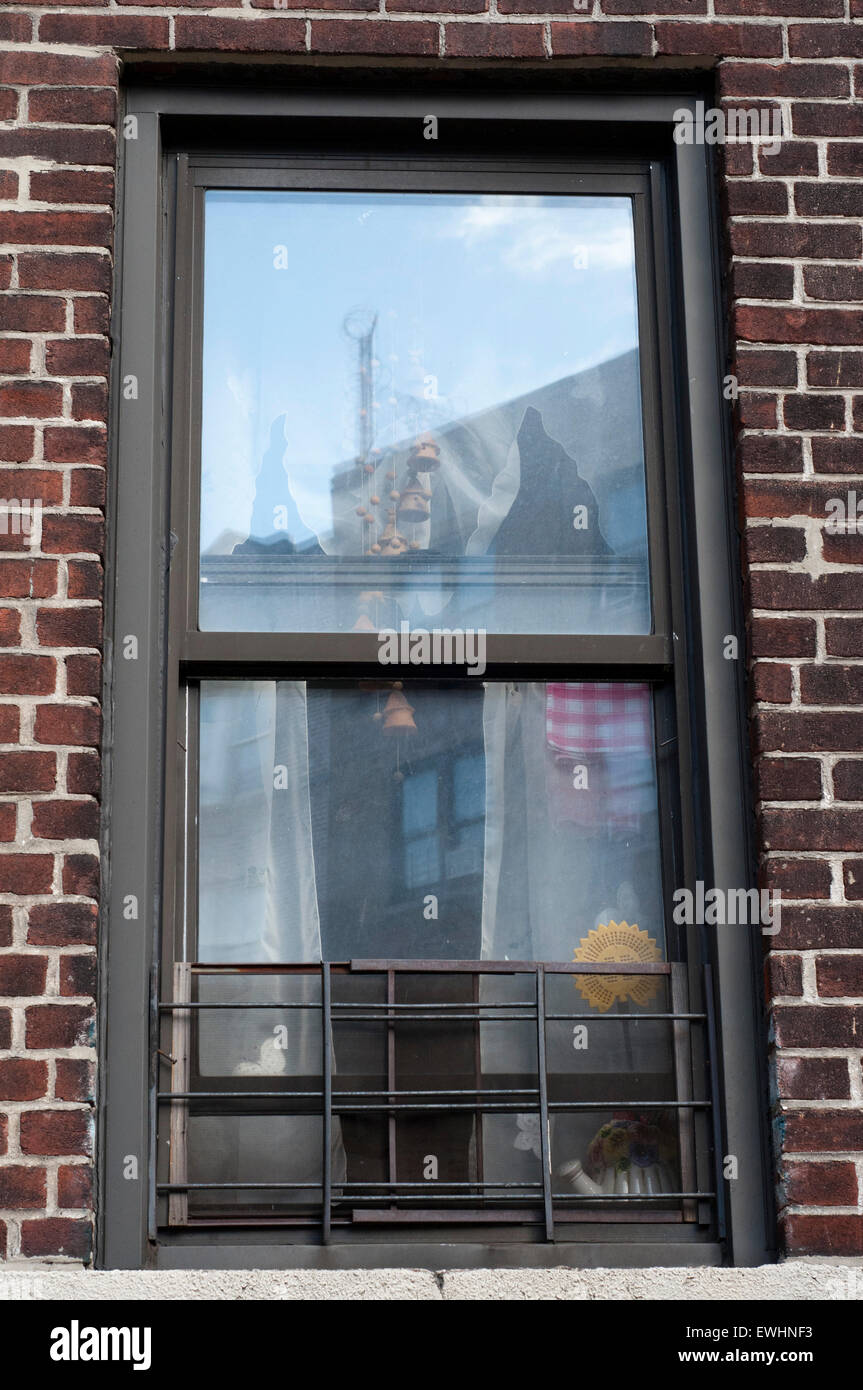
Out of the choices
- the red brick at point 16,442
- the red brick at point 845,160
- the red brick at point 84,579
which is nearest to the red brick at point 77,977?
the red brick at point 84,579

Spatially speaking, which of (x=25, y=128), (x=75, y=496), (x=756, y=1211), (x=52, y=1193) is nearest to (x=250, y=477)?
(x=75, y=496)

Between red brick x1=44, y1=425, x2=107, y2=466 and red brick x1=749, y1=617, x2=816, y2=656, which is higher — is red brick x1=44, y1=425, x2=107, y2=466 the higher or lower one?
the higher one

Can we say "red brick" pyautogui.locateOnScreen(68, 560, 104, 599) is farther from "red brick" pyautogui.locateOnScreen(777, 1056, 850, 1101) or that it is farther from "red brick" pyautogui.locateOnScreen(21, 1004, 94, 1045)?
"red brick" pyautogui.locateOnScreen(777, 1056, 850, 1101)

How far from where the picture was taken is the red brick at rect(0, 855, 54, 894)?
3086mm

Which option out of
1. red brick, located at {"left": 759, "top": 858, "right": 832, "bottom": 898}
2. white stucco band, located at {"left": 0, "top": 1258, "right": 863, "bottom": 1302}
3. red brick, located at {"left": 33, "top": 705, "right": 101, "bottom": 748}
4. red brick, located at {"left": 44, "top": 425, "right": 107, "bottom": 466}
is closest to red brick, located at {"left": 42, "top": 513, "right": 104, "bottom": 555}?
red brick, located at {"left": 44, "top": 425, "right": 107, "bottom": 466}

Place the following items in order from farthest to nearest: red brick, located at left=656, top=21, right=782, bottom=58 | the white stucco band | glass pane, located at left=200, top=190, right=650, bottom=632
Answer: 1. red brick, located at left=656, top=21, right=782, bottom=58
2. glass pane, located at left=200, top=190, right=650, bottom=632
3. the white stucco band

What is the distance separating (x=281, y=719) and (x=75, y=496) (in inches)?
25.1

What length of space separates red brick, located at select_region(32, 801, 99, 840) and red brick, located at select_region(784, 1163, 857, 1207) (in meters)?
1.49

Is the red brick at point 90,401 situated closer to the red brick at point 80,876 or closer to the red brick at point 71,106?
the red brick at point 71,106

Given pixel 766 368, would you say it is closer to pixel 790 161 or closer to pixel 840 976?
pixel 790 161

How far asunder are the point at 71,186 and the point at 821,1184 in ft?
8.42

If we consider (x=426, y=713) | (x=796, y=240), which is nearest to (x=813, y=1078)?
(x=426, y=713)
